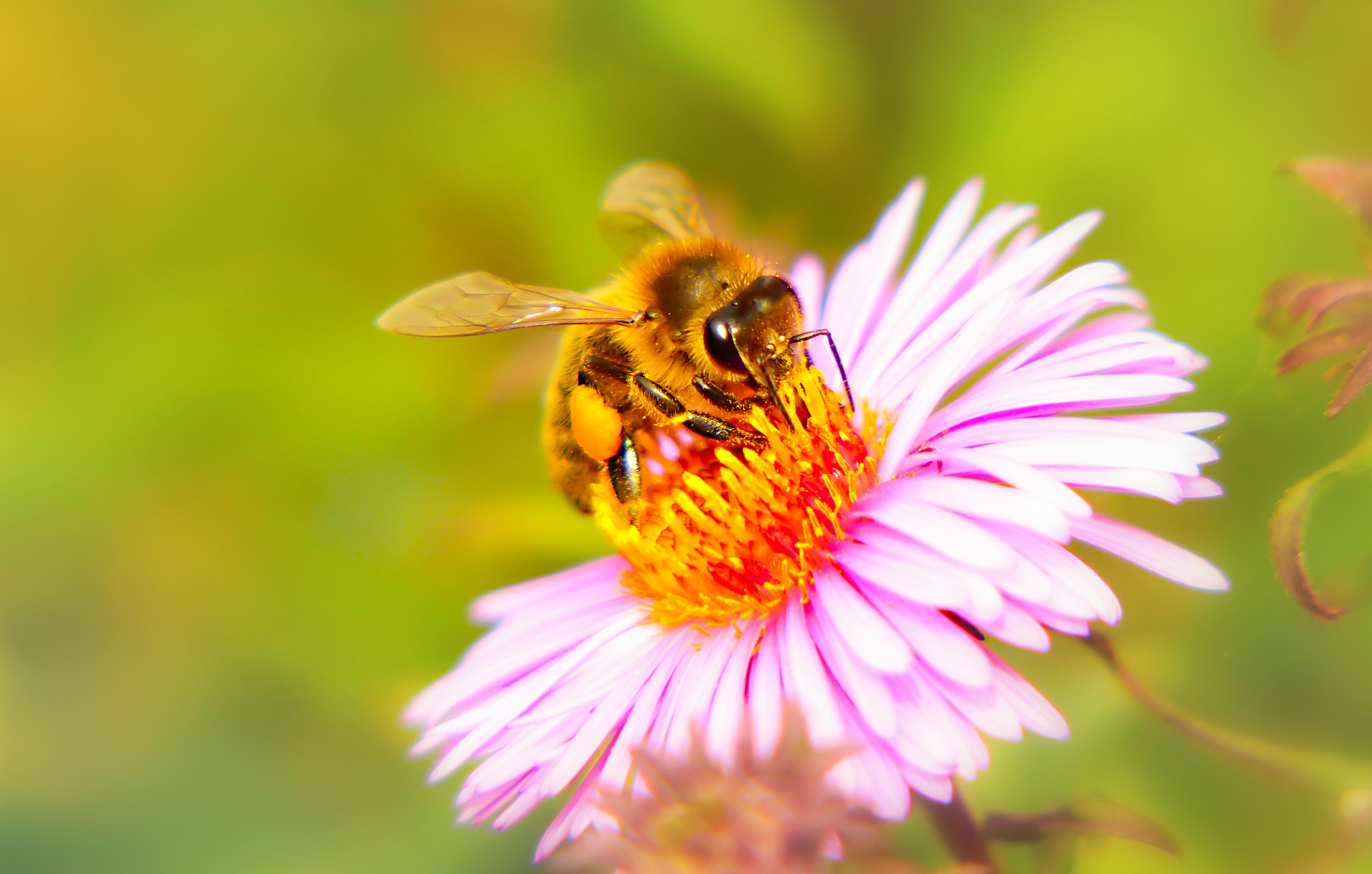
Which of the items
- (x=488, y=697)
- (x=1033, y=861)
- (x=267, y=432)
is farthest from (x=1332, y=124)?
(x=267, y=432)

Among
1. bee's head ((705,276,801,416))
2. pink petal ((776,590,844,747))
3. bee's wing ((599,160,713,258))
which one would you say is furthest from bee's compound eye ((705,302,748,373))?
bee's wing ((599,160,713,258))

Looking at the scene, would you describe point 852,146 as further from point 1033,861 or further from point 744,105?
point 1033,861

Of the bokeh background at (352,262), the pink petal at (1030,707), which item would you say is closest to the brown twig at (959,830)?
the pink petal at (1030,707)

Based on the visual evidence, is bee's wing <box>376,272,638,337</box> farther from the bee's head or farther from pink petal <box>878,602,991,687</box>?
pink petal <box>878,602,991,687</box>

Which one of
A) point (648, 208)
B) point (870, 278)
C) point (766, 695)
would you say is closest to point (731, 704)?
point (766, 695)

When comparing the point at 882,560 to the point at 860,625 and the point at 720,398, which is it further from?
the point at 720,398
